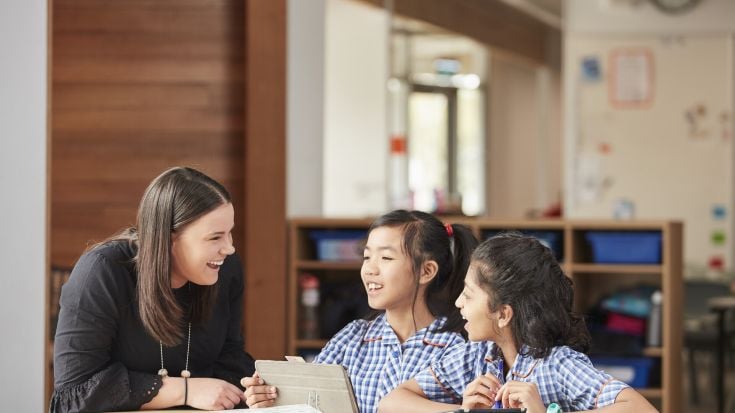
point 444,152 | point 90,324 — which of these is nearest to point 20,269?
point 90,324

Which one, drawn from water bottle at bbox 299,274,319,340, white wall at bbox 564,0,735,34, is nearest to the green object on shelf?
white wall at bbox 564,0,735,34

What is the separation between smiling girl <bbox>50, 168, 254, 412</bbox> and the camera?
237cm

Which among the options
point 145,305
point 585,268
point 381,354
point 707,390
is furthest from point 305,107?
point 707,390

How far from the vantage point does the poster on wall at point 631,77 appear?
7.51 m

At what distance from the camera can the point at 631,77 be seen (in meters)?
7.53

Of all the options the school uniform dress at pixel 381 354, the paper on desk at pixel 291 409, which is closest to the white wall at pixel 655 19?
the school uniform dress at pixel 381 354

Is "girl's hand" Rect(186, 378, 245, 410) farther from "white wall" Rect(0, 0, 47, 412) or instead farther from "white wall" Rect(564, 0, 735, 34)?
"white wall" Rect(564, 0, 735, 34)

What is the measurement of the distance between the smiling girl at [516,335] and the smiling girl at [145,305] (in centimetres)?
44

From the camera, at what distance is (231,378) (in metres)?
2.73

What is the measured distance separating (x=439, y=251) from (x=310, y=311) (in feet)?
8.09

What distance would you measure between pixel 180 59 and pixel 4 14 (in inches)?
63.4

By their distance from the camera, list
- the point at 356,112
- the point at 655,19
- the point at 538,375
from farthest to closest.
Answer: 1. the point at 356,112
2. the point at 655,19
3. the point at 538,375

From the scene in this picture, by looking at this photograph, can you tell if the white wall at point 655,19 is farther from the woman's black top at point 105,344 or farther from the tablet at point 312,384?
the tablet at point 312,384

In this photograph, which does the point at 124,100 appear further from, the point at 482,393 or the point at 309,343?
the point at 482,393
